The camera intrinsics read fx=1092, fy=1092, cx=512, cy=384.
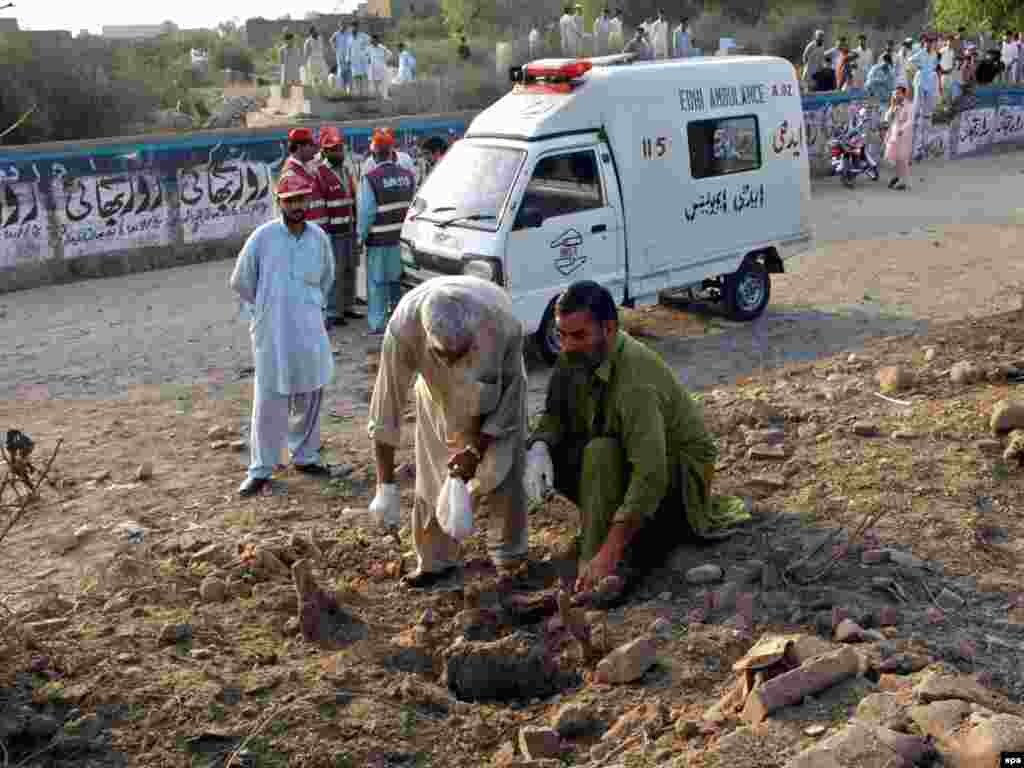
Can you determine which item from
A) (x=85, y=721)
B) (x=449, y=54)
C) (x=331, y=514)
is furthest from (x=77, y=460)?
(x=449, y=54)

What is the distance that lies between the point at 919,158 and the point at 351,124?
1277 centimetres

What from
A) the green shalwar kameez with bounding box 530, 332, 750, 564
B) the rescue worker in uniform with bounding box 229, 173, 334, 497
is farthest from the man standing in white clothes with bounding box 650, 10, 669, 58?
the green shalwar kameez with bounding box 530, 332, 750, 564

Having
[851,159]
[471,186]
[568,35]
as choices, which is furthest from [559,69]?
[568,35]

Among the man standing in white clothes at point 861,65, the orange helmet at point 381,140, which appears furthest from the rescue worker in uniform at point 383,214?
the man standing in white clothes at point 861,65

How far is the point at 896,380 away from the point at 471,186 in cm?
367

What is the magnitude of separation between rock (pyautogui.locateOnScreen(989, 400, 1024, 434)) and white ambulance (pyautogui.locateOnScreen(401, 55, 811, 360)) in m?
3.75

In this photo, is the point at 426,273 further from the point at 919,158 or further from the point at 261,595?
the point at 919,158

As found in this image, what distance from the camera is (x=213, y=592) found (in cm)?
455

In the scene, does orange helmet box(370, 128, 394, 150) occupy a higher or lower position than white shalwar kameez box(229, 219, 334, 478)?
higher

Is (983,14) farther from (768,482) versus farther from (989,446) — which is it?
(768,482)

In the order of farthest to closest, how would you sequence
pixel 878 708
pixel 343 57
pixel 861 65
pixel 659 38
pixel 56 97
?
pixel 659 38 → pixel 861 65 → pixel 343 57 → pixel 56 97 → pixel 878 708

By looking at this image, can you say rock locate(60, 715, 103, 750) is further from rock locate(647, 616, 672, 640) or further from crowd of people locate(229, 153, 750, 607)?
rock locate(647, 616, 672, 640)

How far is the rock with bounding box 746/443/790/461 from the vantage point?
5.69 meters

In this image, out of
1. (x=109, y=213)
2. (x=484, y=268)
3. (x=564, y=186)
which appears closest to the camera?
(x=484, y=268)
